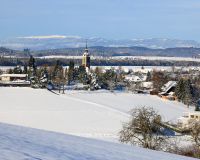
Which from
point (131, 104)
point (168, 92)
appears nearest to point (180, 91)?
point (168, 92)

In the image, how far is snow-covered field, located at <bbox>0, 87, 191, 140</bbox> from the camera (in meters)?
30.8

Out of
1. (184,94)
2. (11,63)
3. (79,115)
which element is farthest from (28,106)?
(11,63)

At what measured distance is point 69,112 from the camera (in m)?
39.7

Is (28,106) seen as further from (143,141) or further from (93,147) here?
(93,147)

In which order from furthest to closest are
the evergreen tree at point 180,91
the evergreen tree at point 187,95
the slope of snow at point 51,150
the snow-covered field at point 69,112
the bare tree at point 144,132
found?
the evergreen tree at point 180,91 → the evergreen tree at point 187,95 → the snow-covered field at point 69,112 → the bare tree at point 144,132 → the slope of snow at point 51,150

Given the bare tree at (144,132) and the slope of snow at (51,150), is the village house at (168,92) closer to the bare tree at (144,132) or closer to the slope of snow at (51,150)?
the bare tree at (144,132)

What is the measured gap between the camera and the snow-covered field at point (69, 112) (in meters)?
30.8

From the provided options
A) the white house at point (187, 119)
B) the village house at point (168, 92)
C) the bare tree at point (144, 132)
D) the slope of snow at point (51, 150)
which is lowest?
the village house at point (168, 92)

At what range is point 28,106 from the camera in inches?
1684

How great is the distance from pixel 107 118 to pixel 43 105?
346 inches

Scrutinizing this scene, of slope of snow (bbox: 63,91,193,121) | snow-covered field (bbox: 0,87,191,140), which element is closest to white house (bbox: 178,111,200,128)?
snow-covered field (bbox: 0,87,191,140)

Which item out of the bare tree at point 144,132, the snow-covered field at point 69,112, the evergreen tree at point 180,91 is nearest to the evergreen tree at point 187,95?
the evergreen tree at point 180,91

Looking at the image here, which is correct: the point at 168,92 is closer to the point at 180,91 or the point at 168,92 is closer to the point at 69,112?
the point at 180,91

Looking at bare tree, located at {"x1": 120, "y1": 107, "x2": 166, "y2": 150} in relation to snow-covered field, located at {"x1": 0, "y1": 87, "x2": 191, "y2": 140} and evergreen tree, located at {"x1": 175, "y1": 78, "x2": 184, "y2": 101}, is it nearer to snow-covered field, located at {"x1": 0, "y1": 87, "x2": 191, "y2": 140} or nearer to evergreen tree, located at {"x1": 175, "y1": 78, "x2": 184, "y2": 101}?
snow-covered field, located at {"x1": 0, "y1": 87, "x2": 191, "y2": 140}
